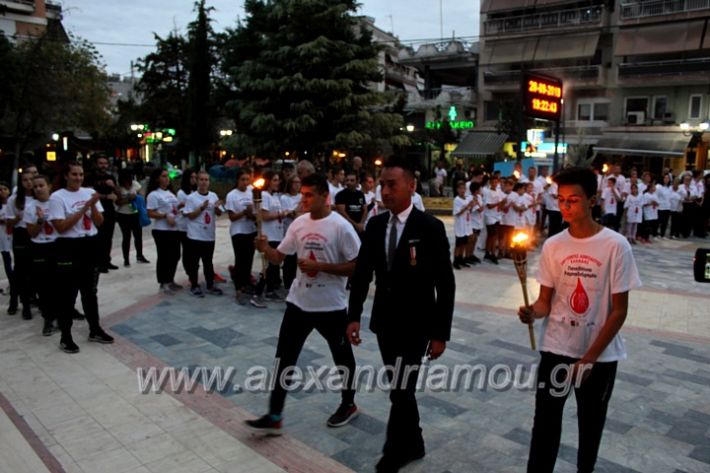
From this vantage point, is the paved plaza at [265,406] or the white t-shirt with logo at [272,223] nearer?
the paved plaza at [265,406]

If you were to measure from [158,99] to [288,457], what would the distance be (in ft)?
131

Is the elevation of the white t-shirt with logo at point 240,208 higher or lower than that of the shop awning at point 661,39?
lower

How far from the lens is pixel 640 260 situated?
526 inches

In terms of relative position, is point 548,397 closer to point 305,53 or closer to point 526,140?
point 305,53

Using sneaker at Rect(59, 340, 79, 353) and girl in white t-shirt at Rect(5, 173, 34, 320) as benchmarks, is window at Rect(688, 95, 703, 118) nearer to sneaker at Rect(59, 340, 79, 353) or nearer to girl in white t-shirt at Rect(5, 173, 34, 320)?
girl in white t-shirt at Rect(5, 173, 34, 320)

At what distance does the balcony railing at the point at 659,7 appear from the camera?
31.4 m

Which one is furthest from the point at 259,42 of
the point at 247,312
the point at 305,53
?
the point at 247,312

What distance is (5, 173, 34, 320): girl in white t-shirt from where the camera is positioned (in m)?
7.72

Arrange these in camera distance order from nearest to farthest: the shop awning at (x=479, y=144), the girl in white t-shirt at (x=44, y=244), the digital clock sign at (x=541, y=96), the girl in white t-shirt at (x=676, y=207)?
the girl in white t-shirt at (x=44, y=244) → the digital clock sign at (x=541, y=96) → the girl in white t-shirt at (x=676, y=207) → the shop awning at (x=479, y=144)

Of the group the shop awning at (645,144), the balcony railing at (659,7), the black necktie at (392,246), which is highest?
the balcony railing at (659,7)

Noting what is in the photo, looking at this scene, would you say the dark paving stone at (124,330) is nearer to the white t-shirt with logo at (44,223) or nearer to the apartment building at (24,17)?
the white t-shirt with logo at (44,223)

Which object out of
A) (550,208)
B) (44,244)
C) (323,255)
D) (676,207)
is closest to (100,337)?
(44,244)

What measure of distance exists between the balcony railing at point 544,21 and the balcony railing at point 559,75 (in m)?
2.53

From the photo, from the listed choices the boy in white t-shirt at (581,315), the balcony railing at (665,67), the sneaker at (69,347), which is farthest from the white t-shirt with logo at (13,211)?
the balcony railing at (665,67)
